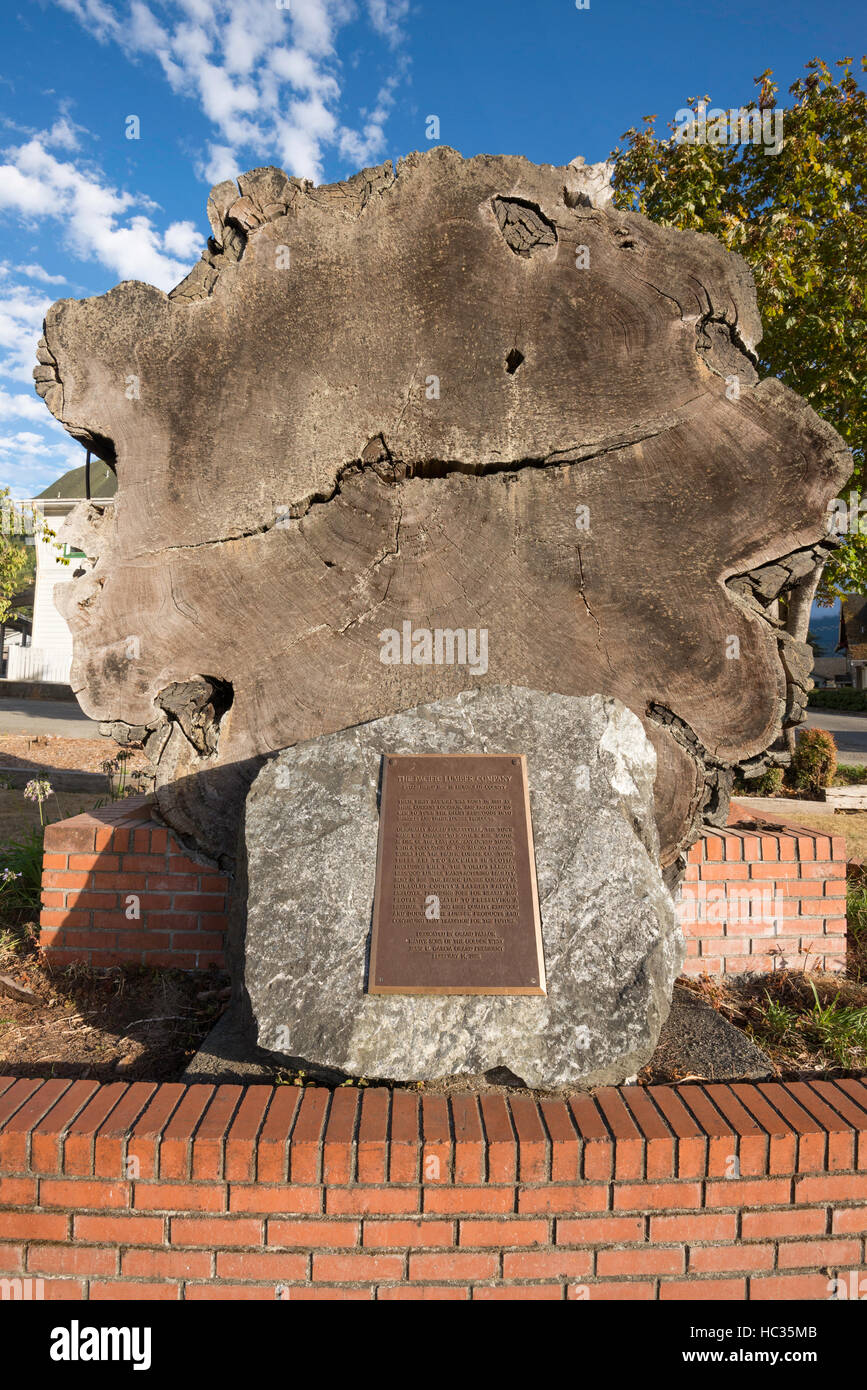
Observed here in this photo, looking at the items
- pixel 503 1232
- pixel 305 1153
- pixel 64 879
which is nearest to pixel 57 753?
pixel 64 879

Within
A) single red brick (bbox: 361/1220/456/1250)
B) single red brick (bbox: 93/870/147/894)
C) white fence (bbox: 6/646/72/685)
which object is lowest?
single red brick (bbox: 361/1220/456/1250)

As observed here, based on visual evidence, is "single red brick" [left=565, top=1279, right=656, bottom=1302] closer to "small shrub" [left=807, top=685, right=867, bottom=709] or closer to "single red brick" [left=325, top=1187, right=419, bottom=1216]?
"single red brick" [left=325, top=1187, right=419, bottom=1216]

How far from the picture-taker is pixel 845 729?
725 inches

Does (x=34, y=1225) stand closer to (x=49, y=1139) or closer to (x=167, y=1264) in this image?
(x=49, y=1139)

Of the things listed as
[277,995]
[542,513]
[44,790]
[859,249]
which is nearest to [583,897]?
[277,995]

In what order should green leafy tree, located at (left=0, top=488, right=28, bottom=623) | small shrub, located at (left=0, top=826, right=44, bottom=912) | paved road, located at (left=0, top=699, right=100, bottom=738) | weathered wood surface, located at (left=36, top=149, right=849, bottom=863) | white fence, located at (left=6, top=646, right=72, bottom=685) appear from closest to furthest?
weathered wood surface, located at (left=36, top=149, right=849, bottom=863) → small shrub, located at (left=0, top=826, right=44, bottom=912) → paved road, located at (left=0, top=699, right=100, bottom=738) → green leafy tree, located at (left=0, top=488, right=28, bottom=623) → white fence, located at (left=6, top=646, right=72, bottom=685)

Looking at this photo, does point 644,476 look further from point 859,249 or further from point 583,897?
point 859,249

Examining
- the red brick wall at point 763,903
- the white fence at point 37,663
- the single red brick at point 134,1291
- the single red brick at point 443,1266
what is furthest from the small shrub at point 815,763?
the white fence at point 37,663

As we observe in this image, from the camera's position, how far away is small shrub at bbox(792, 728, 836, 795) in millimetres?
7828

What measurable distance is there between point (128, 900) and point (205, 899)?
0.31 meters

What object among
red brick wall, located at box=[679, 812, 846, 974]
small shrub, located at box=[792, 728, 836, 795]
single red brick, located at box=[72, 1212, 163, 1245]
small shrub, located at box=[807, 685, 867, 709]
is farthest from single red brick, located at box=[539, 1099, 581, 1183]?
small shrub, located at box=[807, 685, 867, 709]

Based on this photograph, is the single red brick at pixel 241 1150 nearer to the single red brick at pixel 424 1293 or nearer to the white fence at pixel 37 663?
the single red brick at pixel 424 1293

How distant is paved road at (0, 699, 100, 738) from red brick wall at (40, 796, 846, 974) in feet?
20.6

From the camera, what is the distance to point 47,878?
10.5 ft
